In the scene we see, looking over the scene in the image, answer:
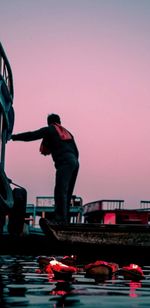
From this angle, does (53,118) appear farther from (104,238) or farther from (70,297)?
(70,297)

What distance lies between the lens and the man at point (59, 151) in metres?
7.07

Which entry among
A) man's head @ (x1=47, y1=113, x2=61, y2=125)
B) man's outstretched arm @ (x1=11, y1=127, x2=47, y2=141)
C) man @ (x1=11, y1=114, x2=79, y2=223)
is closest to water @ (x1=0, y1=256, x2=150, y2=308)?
man @ (x1=11, y1=114, x2=79, y2=223)

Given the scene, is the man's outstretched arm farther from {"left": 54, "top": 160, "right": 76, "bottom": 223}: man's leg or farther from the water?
the water

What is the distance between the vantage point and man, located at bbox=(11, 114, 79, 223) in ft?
23.2

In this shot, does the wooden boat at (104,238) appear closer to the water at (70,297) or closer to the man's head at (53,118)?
the man's head at (53,118)

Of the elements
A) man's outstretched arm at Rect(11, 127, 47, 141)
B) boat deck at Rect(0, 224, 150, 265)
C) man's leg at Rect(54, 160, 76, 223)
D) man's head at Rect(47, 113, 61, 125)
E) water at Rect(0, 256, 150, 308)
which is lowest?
water at Rect(0, 256, 150, 308)

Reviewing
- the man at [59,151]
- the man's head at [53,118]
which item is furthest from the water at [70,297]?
the man's head at [53,118]

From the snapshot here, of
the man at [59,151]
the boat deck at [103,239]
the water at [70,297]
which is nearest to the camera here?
the water at [70,297]

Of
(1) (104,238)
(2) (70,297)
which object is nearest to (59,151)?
(1) (104,238)

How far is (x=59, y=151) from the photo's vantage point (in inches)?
282

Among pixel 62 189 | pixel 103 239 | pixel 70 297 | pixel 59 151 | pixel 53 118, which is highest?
pixel 53 118

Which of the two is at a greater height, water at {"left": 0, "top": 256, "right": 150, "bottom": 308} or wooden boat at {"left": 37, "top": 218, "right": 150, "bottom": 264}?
wooden boat at {"left": 37, "top": 218, "right": 150, "bottom": 264}

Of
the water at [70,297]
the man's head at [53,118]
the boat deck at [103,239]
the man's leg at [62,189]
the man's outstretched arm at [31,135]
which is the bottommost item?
the water at [70,297]

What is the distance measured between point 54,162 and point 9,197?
12.4 ft
